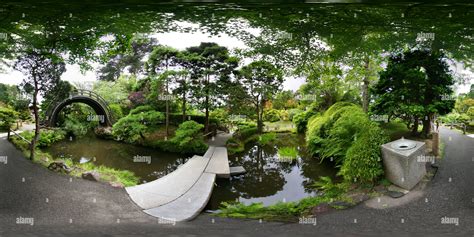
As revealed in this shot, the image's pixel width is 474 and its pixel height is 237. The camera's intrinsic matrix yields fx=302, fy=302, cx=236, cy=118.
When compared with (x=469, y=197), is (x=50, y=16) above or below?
above

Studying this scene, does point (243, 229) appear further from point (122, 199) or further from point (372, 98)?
point (372, 98)

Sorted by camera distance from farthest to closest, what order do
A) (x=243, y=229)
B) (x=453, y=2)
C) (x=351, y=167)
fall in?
(x=351, y=167), (x=243, y=229), (x=453, y=2)

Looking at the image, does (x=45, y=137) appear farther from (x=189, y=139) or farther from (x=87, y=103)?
(x=189, y=139)

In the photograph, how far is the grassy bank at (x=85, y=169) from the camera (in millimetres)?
3109

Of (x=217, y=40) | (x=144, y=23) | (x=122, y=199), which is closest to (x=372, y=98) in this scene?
(x=217, y=40)

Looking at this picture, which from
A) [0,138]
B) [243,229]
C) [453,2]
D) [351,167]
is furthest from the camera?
[0,138]

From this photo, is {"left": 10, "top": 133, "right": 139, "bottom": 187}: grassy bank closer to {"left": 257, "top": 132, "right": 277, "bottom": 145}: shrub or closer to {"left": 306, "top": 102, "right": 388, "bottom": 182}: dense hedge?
{"left": 257, "top": 132, "right": 277, "bottom": 145}: shrub

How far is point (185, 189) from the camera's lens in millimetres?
3070

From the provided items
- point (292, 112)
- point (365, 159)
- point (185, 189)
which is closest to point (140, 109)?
point (185, 189)

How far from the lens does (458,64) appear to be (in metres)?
3.13

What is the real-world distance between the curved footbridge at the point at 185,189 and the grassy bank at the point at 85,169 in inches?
4.3

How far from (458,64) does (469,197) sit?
136cm

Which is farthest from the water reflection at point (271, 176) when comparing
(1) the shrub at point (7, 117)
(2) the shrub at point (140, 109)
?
(1) the shrub at point (7, 117)

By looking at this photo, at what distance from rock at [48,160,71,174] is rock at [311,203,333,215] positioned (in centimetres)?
258
